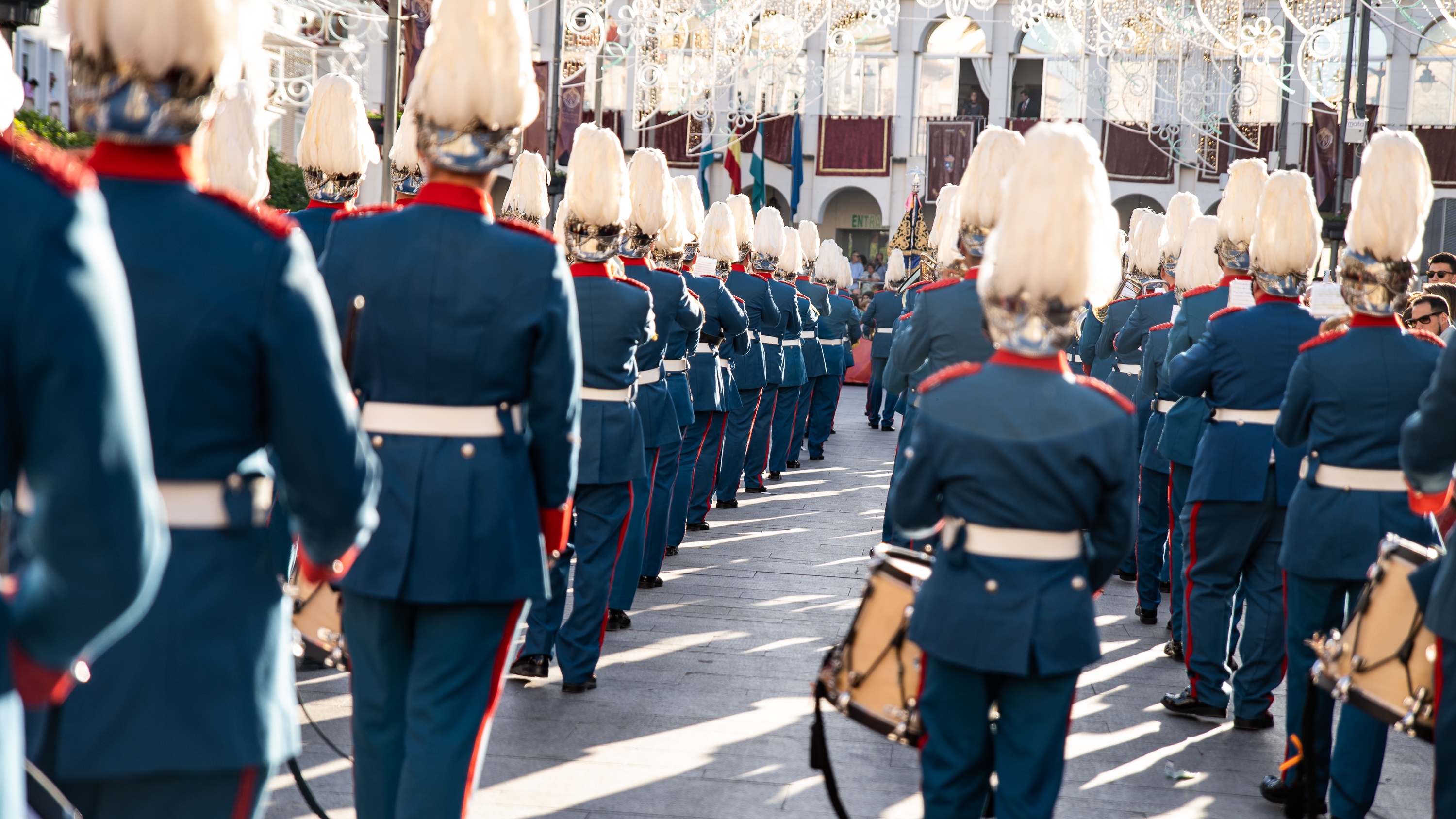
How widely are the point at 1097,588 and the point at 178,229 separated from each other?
2.30m

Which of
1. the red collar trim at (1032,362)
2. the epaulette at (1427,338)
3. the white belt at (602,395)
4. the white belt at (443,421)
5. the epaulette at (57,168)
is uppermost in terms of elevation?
the epaulette at (57,168)

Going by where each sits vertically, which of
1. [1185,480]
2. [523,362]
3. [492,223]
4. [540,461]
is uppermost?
[492,223]

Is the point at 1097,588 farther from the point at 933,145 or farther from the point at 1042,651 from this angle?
the point at 933,145

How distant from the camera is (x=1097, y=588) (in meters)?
3.61

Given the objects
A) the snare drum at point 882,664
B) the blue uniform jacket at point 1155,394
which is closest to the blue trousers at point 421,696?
the snare drum at point 882,664

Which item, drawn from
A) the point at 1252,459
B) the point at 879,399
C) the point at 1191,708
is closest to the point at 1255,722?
the point at 1191,708

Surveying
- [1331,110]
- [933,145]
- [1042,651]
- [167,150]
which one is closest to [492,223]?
[167,150]

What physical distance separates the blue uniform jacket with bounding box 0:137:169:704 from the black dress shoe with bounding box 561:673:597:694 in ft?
13.9

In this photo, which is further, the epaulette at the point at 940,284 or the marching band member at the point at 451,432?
the epaulette at the point at 940,284

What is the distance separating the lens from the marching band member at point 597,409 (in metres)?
5.86

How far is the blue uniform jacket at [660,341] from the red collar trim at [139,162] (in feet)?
15.8

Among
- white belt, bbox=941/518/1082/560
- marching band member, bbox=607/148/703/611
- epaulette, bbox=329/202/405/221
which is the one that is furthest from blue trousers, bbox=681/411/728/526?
white belt, bbox=941/518/1082/560

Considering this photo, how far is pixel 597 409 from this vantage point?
19.6 ft

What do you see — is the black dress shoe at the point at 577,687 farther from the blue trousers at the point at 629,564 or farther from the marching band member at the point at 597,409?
the blue trousers at the point at 629,564
